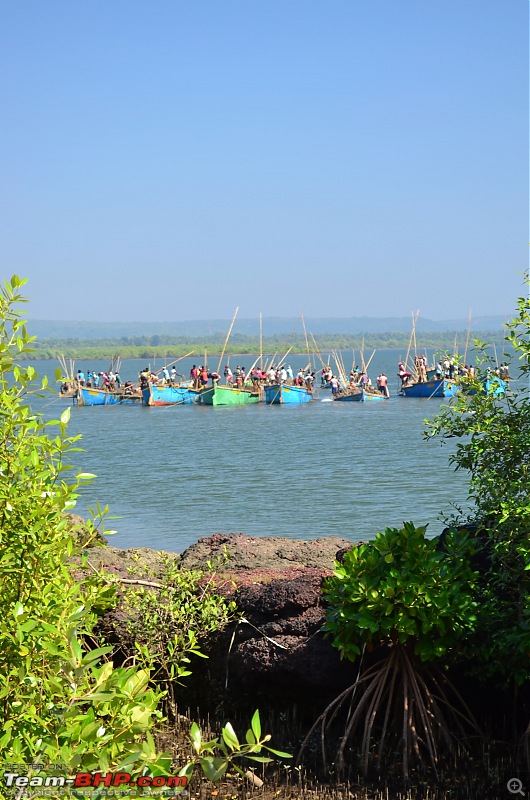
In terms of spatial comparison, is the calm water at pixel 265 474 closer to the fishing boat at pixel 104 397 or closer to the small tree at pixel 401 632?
the small tree at pixel 401 632

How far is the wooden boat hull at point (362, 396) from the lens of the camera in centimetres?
5219

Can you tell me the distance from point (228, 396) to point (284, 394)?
3.07 m

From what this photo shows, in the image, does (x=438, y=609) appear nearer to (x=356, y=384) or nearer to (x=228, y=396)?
(x=228, y=396)

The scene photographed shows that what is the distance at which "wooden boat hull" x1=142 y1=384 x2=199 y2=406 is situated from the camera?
171 ft

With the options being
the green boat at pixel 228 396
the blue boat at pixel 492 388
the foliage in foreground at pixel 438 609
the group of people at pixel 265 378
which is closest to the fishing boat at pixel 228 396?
the green boat at pixel 228 396

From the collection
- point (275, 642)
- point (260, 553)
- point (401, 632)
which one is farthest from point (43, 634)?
point (260, 553)

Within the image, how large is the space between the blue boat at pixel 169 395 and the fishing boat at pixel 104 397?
3.24 meters

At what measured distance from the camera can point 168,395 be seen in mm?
52406

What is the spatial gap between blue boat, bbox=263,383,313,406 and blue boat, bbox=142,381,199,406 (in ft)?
13.5

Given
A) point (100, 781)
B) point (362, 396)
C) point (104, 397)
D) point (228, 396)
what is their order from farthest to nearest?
1. point (104, 397)
2. point (362, 396)
3. point (228, 396)
4. point (100, 781)

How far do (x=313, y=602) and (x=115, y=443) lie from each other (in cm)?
3053

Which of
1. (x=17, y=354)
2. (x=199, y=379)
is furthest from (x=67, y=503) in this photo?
(x=199, y=379)

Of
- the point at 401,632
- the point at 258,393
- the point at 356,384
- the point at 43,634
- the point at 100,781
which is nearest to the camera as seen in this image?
the point at 100,781

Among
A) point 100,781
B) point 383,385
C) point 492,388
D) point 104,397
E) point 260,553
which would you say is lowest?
point 104,397
